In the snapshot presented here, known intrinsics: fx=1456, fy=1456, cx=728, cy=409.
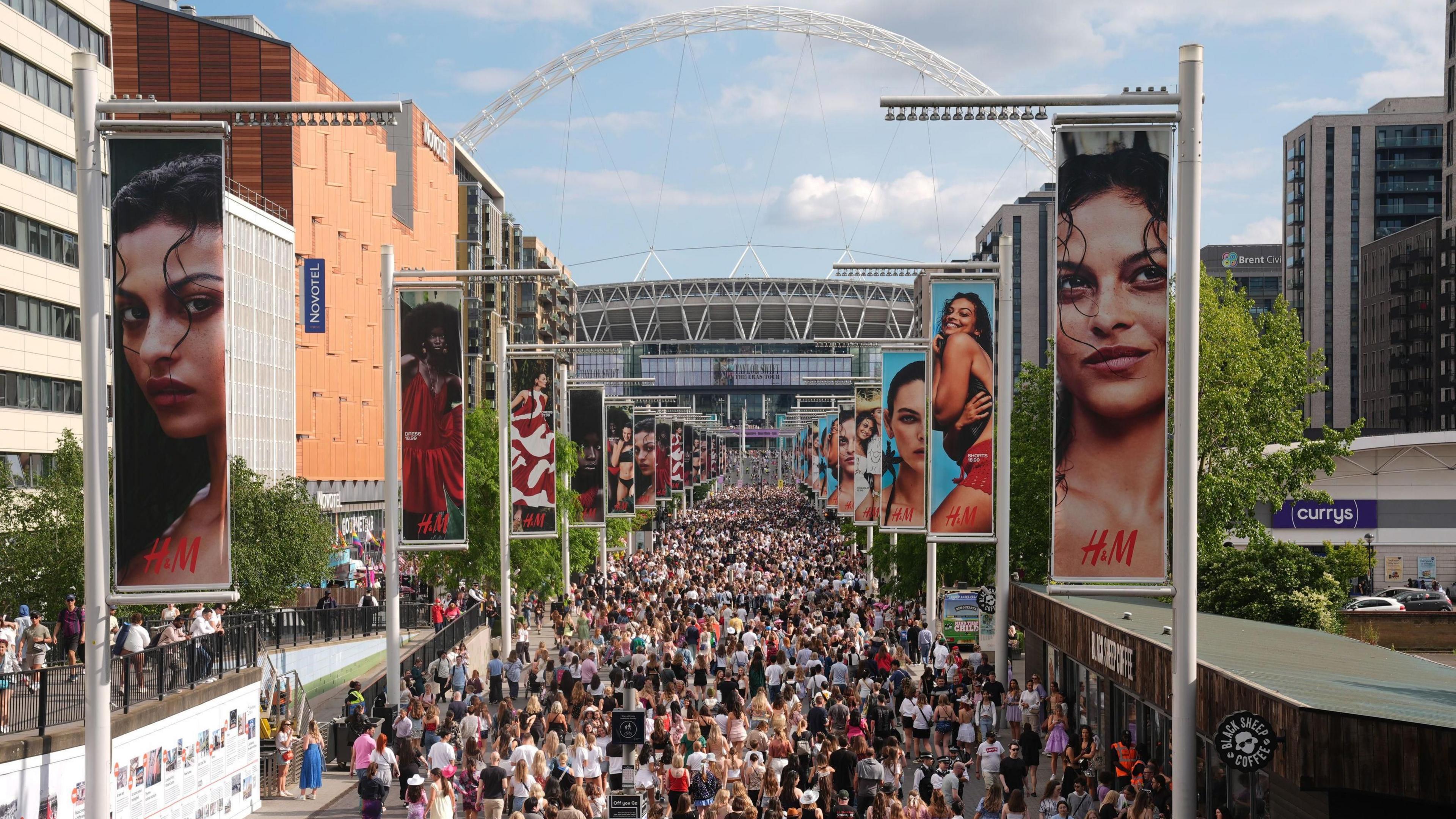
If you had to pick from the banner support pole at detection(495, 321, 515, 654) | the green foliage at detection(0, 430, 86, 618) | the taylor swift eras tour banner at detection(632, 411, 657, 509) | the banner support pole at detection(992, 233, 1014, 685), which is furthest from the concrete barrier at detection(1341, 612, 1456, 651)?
the green foliage at detection(0, 430, 86, 618)

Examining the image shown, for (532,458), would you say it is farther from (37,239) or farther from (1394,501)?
(1394,501)

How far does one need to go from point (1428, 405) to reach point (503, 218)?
93218mm

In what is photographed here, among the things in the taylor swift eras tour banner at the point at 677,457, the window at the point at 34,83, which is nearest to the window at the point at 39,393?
the window at the point at 34,83

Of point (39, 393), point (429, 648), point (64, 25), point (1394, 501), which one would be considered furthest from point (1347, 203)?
point (429, 648)

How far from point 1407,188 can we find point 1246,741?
161197 millimetres

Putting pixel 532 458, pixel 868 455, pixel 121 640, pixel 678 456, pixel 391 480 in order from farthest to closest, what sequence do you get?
pixel 678 456 < pixel 868 455 < pixel 532 458 < pixel 391 480 < pixel 121 640

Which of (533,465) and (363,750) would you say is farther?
(533,465)

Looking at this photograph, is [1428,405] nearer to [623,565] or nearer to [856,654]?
[623,565]

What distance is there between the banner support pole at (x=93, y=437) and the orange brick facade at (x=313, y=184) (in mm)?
65480

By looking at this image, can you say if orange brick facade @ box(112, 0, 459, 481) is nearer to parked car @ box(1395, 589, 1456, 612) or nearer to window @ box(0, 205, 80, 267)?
window @ box(0, 205, 80, 267)

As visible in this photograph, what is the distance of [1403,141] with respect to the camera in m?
155

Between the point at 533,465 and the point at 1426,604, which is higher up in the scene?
the point at 533,465

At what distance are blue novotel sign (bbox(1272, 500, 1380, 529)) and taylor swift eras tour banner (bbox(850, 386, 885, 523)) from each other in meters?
26.5

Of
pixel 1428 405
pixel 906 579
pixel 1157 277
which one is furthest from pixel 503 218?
pixel 1157 277
